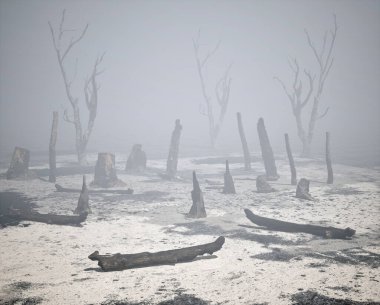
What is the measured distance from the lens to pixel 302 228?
23.1 feet

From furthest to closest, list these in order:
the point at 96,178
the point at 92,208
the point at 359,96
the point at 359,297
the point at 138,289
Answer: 1. the point at 359,96
2. the point at 96,178
3. the point at 92,208
4. the point at 138,289
5. the point at 359,297

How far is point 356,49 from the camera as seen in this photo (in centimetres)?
7512

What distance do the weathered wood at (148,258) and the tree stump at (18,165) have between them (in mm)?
10916

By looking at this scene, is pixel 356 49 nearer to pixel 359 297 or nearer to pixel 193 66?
pixel 193 66

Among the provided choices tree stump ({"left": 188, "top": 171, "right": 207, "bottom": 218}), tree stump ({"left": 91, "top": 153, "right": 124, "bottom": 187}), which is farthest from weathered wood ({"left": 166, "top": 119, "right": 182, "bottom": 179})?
tree stump ({"left": 188, "top": 171, "right": 207, "bottom": 218})

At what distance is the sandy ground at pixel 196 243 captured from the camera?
4496 millimetres

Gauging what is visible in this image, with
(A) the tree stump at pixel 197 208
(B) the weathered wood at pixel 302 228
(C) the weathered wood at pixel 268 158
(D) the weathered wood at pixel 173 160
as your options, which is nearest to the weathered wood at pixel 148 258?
(B) the weathered wood at pixel 302 228

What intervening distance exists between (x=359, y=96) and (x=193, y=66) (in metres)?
42.3

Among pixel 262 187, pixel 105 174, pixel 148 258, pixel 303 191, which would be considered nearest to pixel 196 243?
pixel 148 258

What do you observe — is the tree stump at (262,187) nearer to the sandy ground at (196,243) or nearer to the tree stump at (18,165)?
the sandy ground at (196,243)

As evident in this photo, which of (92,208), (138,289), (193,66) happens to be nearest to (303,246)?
(138,289)

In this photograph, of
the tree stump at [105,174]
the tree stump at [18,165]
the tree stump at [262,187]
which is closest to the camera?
the tree stump at [262,187]

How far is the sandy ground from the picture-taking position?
4.50 meters

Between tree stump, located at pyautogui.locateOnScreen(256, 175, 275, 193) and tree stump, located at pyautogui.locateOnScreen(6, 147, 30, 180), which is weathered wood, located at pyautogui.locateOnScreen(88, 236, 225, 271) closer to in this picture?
tree stump, located at pyautogui.locateOnScreen(256, 175, 275, 193)
